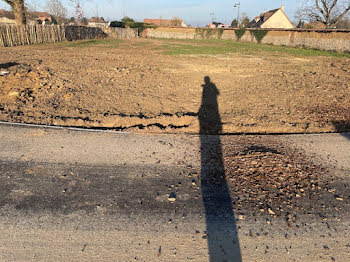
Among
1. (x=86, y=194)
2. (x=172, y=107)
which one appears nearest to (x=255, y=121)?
(x=172, y=107)

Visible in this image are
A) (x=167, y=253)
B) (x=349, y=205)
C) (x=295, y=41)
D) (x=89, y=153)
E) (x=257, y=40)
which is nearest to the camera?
(x=167, y=253)

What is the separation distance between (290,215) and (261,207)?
0.31m

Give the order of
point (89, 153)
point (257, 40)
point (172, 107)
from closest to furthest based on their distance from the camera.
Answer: point (89, 153)
point (172, 107)
point (257, 40)

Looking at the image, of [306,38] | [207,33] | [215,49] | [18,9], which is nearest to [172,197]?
[215,49]

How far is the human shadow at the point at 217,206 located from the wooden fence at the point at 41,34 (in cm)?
2063

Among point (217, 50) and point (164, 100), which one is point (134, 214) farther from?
point (217, 50)

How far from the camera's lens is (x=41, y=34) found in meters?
22.4

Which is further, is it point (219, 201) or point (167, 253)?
point (219, 201)

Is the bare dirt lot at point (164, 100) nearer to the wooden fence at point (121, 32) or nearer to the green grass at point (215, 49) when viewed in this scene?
the green grass at point (215, 49)

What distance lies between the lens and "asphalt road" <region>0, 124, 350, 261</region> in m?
2.29

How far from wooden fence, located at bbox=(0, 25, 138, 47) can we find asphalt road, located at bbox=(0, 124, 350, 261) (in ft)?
62.7

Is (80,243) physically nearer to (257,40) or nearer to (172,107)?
(172,107)

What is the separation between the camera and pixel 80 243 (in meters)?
2.35

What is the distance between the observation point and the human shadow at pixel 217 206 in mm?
2320
